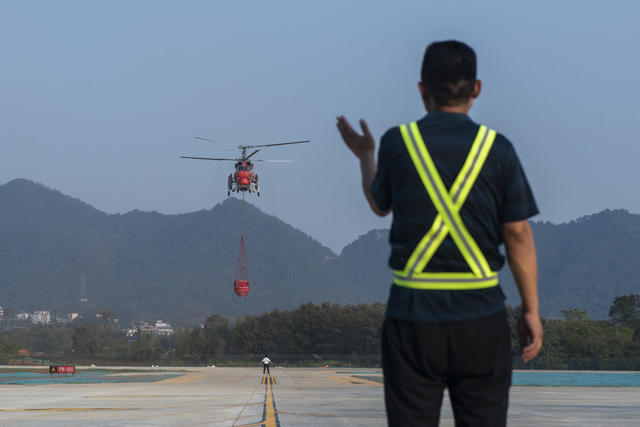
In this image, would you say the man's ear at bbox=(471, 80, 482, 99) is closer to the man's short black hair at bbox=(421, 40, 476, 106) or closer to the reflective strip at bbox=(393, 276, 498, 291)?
the man's short black hair at bbox=(421, 40, 476, 106)

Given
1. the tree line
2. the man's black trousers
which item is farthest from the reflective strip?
the tree line

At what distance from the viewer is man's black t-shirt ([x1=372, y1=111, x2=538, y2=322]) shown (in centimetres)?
375

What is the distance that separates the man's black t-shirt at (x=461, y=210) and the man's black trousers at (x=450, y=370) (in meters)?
0.07

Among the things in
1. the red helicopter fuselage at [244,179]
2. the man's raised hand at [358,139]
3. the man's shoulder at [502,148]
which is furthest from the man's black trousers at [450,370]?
the red helicopter fuselage at [244,179]

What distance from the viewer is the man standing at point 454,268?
374cm

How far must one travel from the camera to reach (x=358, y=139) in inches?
170

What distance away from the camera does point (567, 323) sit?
140125mm

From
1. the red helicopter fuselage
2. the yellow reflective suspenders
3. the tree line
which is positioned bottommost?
the tree line

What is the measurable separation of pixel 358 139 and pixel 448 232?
0.84 metres

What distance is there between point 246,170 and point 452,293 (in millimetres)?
42148

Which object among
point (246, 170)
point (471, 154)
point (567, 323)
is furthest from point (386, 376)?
point (567, 323)

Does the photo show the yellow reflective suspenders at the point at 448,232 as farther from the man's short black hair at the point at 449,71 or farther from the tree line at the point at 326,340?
the tree line at the point at 326,340

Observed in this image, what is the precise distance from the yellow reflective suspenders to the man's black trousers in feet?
0.61

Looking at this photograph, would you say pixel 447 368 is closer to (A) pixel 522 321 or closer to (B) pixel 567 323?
(A) pixel 522 321
